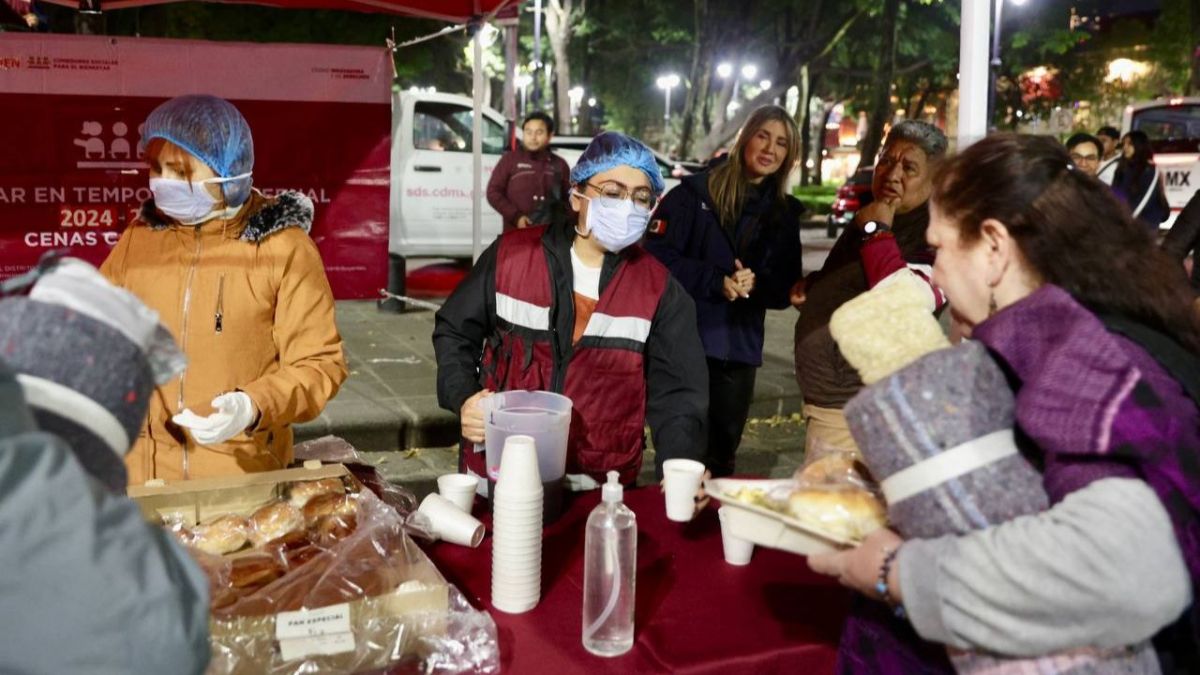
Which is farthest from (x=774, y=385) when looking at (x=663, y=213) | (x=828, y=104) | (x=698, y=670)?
(x=828, y=104)

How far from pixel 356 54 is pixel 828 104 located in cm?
3270

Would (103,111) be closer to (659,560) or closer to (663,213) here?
(663,213)

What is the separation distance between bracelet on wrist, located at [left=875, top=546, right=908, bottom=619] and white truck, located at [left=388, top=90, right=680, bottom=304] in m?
9.99

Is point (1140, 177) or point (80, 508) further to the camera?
point (1140, 177)

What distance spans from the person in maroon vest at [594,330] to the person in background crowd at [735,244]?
1.25 meters

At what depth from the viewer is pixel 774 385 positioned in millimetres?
7195

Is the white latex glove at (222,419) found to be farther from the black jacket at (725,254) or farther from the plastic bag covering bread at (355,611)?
the black jacket at (725,254)

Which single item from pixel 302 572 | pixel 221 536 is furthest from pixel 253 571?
pixel 221 536

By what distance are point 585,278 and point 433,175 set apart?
8.76 m

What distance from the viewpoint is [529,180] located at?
925 cm

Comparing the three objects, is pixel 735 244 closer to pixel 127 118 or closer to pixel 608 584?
pixel 608 584

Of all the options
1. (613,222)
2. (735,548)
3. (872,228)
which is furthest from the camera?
(872,228)

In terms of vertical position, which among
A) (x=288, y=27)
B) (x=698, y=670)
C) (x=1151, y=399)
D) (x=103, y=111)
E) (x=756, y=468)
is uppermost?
(x=288, y=27)

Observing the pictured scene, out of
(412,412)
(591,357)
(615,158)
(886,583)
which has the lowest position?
(412,412)
